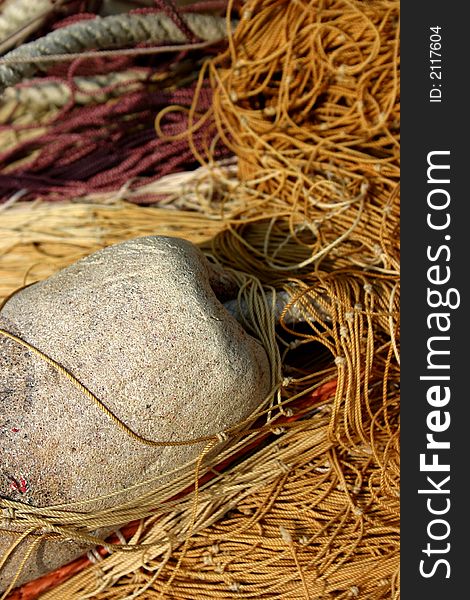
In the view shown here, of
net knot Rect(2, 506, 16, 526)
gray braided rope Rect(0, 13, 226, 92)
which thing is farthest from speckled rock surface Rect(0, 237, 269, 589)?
gray braided rope Rect(0, 13, 226, 92)

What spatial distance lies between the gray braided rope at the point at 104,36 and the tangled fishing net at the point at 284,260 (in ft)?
0.50

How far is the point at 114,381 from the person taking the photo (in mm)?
1511

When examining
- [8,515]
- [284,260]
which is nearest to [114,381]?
[8,515]

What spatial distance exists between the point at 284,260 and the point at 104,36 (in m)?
0.97

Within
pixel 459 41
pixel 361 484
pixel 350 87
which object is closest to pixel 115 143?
pixel 350 87

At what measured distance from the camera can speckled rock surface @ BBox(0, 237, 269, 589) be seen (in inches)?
58.7

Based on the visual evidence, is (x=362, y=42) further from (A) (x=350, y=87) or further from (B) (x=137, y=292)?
(B) (x=137, y=292)

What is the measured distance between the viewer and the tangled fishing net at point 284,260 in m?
1.68

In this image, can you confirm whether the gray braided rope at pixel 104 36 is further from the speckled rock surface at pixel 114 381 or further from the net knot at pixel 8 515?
the net knot at pixel 8 515

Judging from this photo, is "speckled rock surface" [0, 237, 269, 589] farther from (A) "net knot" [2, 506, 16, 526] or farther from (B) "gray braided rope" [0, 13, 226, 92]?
(B) "gray braided rope" [0, 13, 226, 92]

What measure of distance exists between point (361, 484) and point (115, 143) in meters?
1.49

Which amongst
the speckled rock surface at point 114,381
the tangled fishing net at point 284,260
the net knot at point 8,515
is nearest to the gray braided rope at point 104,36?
the tangled fishing net at point 284,260

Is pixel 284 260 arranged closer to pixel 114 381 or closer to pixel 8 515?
pixel 114 381

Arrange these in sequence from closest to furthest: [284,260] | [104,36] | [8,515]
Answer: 1. [8,515]
2. [284,260]
3. [104,36]
